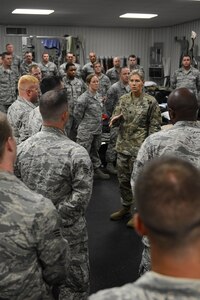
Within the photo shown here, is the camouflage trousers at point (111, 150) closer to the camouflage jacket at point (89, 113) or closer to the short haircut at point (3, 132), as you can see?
the camouflage jacket at point (89, 113)

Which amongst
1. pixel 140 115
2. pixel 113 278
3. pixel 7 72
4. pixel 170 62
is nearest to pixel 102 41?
pixel 170 62

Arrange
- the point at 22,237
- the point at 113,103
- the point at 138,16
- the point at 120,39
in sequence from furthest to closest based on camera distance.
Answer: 1. the point at 120,39
2. the point at 138,16
3. the point at 113,103
4. the point at 22,237

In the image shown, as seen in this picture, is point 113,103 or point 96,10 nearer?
point 113,103

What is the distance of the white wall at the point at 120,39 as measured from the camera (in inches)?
489

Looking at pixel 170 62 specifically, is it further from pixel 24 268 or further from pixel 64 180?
pixel 24 268

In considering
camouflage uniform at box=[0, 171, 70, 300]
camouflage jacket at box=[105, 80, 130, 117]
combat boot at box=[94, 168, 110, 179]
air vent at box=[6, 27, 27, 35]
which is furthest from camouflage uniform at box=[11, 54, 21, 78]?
camouflage uniform at box=[0, 171, 70, 300]

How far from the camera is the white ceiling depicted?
7.59 m

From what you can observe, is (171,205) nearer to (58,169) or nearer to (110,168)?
(58,169)

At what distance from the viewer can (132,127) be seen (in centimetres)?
392

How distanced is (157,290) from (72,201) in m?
1.38

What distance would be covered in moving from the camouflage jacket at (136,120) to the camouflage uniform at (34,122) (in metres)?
0.96

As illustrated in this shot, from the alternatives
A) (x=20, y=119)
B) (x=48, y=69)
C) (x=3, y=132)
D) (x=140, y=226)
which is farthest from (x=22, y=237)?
(x=48, y=69)

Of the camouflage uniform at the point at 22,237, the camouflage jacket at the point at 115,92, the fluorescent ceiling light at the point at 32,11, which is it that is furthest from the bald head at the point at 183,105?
the fluorescent ceiling light at the point at 32,11

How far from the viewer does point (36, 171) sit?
218 cm
